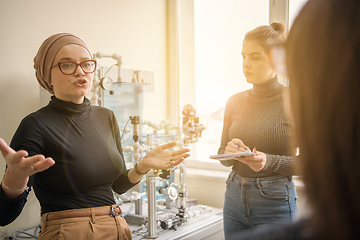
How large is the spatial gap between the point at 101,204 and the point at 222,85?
6.41ft

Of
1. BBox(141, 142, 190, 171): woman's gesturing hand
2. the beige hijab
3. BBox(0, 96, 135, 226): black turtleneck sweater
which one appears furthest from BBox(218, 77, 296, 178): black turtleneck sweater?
the beige hijab

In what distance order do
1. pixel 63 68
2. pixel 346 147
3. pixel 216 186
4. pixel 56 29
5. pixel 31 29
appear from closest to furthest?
pixel 346 147 < pixel 63 68 < pixel 31 29 < pixel 56 29 < pixel 216 186

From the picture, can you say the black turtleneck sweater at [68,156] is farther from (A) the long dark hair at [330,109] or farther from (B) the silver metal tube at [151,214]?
(A) the long dark hair at [330,109]

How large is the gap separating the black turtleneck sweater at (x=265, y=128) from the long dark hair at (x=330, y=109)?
93 cm

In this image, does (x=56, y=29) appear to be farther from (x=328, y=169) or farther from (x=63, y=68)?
(x=328, y=169)

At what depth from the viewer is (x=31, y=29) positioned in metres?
2.05

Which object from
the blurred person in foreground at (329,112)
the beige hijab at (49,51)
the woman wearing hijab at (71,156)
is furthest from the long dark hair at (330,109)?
the beige hijab at (49,51)

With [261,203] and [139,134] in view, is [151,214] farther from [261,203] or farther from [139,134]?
[261,203]

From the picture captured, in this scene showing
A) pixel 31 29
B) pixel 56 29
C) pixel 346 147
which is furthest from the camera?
pixel 56 29

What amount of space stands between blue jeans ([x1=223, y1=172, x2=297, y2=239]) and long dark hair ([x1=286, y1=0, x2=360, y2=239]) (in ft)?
3.21

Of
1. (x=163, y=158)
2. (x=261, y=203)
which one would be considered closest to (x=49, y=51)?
(x=163, y=158)

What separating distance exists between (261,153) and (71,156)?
812mm

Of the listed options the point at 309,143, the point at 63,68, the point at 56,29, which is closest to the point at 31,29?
the point at 56,29

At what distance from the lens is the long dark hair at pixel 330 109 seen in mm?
348
